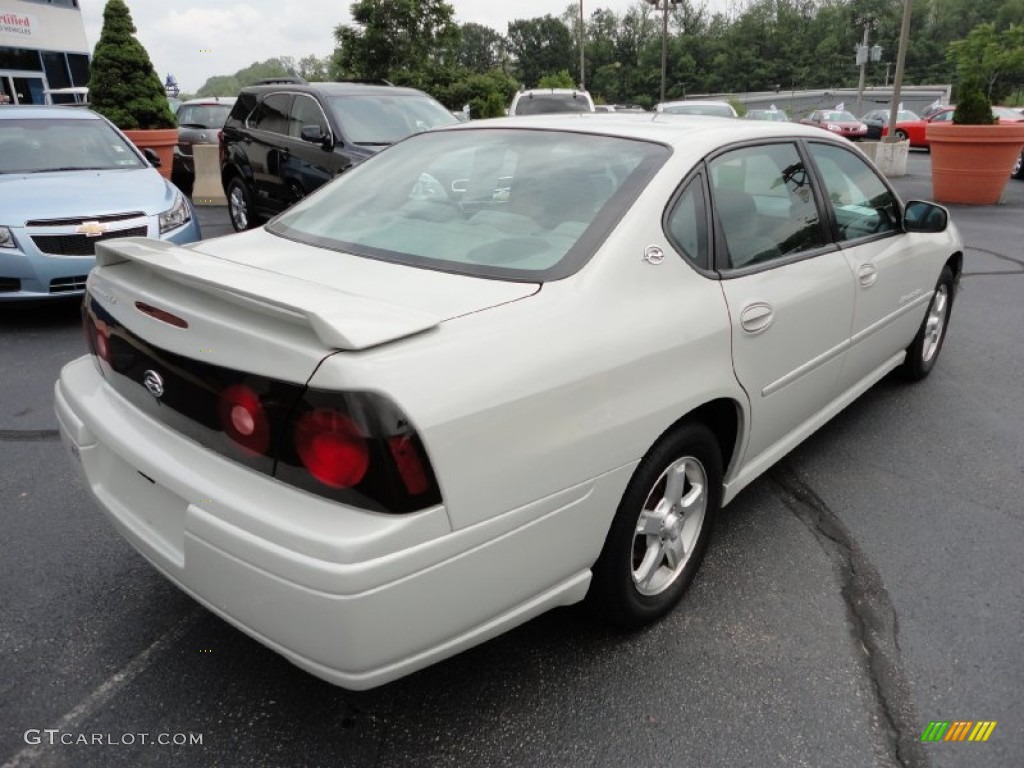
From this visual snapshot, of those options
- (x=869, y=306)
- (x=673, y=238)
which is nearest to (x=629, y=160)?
(x=673, y=238)

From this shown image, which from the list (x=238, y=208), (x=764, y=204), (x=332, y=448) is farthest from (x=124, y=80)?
(x=332, y=448)

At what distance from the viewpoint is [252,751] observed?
203cm

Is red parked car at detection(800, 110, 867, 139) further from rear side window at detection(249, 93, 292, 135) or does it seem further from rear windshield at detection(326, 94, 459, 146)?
rear side window at detection(249, 93, 292, 135)

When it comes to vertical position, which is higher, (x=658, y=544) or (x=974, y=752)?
(x=658, y=544)

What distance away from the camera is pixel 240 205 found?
9.57 meters

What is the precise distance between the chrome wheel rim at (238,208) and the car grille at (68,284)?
393cm

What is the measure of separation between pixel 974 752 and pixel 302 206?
9.21ft

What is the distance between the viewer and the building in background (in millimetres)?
27641

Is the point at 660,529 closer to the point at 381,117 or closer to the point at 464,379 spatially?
the point at 464,379

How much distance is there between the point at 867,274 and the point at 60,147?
263 inches

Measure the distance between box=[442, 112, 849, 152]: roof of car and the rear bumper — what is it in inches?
49.2

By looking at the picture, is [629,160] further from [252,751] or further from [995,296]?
[995,296]

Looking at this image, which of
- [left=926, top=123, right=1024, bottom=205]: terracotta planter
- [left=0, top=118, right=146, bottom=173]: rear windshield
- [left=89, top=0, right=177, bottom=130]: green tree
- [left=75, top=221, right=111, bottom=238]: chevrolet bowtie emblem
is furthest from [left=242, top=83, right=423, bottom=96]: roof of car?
[left=926, top=123, right=1024, bottom=205]: terracotta planter

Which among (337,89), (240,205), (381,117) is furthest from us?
(240,205)
